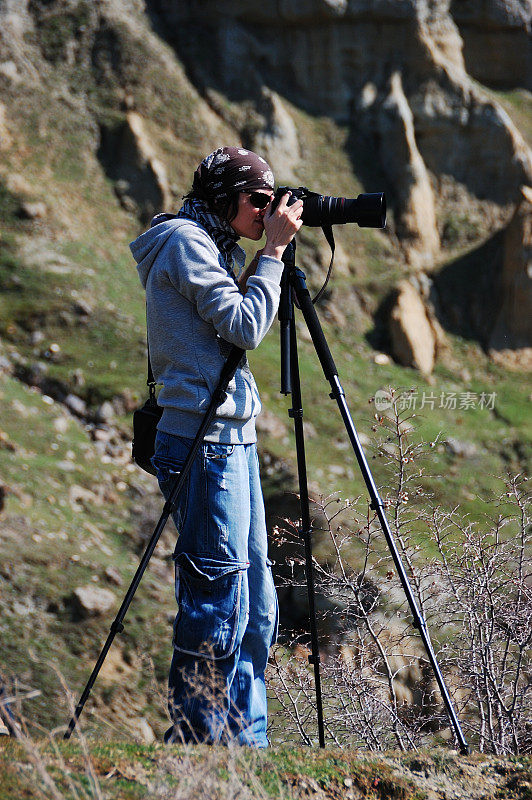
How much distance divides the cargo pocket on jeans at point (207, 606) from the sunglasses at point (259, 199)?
1172mm

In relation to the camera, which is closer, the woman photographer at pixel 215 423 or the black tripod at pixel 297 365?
the woman photographer at pixel 215 423

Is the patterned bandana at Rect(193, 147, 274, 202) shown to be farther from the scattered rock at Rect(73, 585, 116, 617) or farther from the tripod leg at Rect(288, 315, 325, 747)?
the scattered rock at Rect(73, 585, 116, 617)

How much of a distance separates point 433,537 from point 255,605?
1675 mm

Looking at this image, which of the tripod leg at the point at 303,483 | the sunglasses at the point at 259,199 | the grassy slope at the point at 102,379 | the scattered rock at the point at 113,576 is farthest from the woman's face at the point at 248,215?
the scattered rock at the point at 113,576

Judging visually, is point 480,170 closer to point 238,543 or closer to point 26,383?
point 26,383

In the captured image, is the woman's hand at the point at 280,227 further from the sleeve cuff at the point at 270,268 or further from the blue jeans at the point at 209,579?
the blue jeans at the point at 209,579

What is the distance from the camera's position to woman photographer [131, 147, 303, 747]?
96.9 inches

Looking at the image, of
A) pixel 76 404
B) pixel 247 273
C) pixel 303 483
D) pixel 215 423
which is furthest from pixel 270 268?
pixel 76 404

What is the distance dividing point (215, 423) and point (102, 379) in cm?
633

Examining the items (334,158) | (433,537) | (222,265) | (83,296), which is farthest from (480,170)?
(222,265)

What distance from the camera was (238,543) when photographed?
2.52 meters

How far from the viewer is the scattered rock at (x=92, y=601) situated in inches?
239

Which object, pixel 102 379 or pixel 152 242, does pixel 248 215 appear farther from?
pixel 102 379

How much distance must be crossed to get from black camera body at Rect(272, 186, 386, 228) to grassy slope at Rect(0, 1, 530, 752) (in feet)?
9.77
